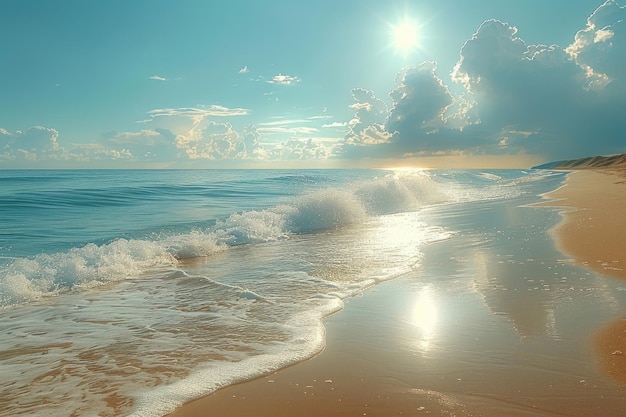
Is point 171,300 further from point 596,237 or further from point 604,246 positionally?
point 596,237

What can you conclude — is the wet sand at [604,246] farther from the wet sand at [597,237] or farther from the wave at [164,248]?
the wave at [164,248]

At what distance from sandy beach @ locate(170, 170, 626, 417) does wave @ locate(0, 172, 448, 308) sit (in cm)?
587

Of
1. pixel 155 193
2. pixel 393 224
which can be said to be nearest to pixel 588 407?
pixel 393 224

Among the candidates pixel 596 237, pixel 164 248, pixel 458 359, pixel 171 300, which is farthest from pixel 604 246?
pixel 164 248

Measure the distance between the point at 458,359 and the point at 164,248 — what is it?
986 cm

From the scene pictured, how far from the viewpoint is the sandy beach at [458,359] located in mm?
3891

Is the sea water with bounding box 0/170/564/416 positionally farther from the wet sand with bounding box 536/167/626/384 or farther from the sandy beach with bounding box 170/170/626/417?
the wet sand with bounding box 536/167/626/384

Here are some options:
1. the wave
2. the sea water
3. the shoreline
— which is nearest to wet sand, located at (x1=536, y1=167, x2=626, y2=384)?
the shoreline

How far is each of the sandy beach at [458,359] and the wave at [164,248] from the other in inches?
231

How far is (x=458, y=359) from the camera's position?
4.75 metres

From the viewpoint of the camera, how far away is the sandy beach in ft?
12.8

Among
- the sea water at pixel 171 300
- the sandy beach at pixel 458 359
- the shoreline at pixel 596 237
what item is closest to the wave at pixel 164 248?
the sea water at pixel 171 300

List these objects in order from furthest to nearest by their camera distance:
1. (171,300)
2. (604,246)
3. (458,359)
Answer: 1. (604,246)
2. (171,300)
3. (458,359)

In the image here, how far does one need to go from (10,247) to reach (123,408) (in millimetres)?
12800
